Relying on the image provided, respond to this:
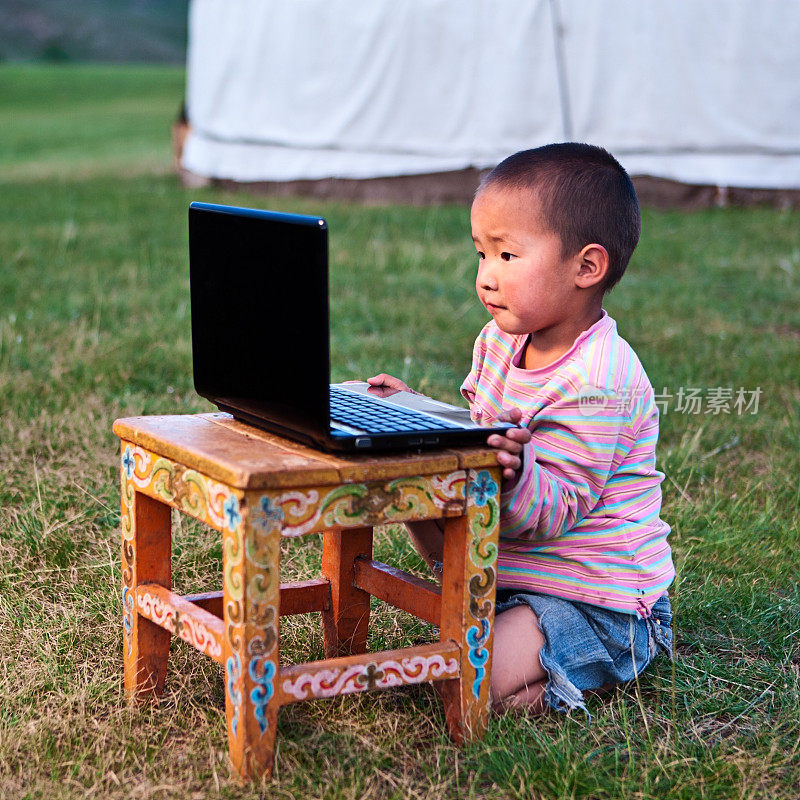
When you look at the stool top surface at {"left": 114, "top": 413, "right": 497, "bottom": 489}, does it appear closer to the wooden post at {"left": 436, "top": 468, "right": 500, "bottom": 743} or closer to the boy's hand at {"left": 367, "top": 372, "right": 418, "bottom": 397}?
the wooden post at {"left": 436, "top": 468, "right": 500, "bottom": 743}

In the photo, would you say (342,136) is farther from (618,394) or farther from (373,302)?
(618,394)

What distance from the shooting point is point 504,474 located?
1819 millimetres

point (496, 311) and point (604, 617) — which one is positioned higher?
point (496, 311)

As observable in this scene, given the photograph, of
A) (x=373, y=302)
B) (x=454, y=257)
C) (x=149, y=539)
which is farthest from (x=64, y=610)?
(x=454, y=257)

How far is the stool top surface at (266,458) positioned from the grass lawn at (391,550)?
0.48m

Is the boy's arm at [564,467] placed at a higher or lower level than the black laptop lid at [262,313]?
lower

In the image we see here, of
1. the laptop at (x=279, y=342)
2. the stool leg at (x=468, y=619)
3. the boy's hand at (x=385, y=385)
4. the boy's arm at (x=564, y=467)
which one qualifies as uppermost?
the laptop at (x=279, y=342)

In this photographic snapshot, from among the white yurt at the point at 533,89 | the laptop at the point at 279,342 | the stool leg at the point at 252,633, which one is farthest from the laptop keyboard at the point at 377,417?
the white yurt at the point at 533,89

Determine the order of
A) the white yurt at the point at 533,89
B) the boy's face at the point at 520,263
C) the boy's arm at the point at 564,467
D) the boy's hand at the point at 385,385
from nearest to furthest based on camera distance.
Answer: the boy's arm at the point at 564,467, the boy's face at the point at 520,263, the boy's hand at the point at 385,385, the white yurt at the point at 533,89

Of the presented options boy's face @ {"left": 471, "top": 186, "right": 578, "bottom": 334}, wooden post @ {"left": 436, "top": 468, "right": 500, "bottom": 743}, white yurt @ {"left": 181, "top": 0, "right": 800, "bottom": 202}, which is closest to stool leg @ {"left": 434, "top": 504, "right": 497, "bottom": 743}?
wooden post @ {"left": 436, "top": 468, "right": 500, "bottom": 743}

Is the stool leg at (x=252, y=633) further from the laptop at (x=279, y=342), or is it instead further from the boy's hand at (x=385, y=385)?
the boy's hand at (x=385, y=385)

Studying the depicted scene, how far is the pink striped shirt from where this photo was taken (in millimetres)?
1940

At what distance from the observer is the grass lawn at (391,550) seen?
5.97 feet

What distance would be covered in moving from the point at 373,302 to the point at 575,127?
4.00 meters
